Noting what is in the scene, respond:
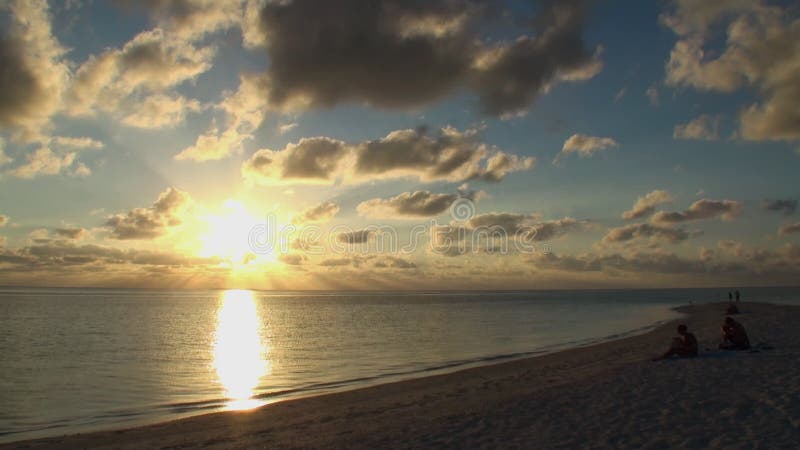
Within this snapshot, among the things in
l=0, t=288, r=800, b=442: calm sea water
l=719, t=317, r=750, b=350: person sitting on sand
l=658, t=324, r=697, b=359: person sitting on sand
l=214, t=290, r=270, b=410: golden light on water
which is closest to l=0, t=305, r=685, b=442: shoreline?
l=0, t=288, r=800, b=442: calm sea water

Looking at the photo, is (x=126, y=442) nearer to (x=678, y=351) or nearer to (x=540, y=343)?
(x=678, y=351)

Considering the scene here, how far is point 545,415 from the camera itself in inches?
553

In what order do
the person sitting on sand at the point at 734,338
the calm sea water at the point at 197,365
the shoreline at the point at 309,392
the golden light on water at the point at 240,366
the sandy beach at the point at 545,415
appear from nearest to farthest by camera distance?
1. the sandy beach at the point at 545,415
2. the shoreline at the point at 309,392
3. the calm sea water at the point at 197,365
4. the golden light on water at the point at 240,366
5. the person sitting on sand at the point at 734,338

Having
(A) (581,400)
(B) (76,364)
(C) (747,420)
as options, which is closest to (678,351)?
(A) (581,400)

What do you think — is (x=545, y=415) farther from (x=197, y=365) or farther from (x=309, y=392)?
(x=197, y=365)

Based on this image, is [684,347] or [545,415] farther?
[684,347]

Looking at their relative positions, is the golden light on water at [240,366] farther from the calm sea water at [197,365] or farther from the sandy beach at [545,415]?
the sandy beach at [545,415]

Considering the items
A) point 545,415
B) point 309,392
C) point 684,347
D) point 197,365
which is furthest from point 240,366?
point 684,347

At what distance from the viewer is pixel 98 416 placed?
19.1 meters

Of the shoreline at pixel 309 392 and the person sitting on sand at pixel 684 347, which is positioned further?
the person sitting on sand at pixel 684 347

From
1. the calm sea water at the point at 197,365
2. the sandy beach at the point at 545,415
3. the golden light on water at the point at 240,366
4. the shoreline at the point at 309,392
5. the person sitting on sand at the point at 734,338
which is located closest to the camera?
the sandy beach at the point at 545,415

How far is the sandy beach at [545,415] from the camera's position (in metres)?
11.7

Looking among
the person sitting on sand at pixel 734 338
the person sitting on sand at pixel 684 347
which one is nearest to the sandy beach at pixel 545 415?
the person sitting on sand at pixel 684 347

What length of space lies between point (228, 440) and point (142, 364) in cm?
2135
